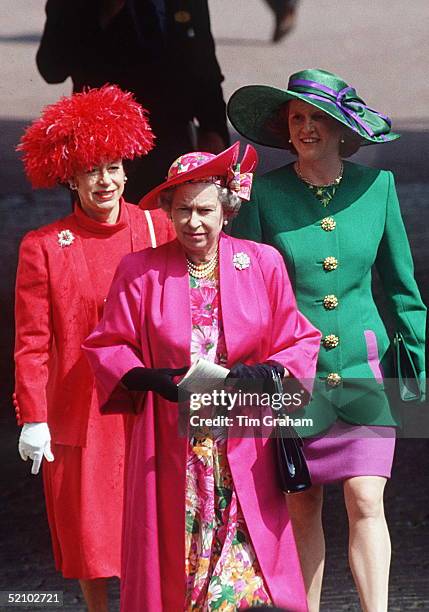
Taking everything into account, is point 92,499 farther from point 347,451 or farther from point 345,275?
→ point 345,275

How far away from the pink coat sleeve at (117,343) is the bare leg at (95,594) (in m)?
0.79

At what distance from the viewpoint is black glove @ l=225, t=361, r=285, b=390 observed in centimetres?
500

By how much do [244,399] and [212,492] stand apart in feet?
0.93

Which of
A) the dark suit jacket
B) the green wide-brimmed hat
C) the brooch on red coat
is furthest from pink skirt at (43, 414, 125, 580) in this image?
the dark suit jacket

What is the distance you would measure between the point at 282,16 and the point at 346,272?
53.2 inches

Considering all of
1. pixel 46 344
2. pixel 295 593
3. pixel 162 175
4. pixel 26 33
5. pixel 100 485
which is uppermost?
pixel 26 33

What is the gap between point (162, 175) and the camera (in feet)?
21.2

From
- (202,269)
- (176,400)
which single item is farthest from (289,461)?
(202,269)

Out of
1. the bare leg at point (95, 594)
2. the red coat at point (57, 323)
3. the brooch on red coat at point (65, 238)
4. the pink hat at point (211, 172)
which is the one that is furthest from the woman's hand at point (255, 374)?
the bare leg at point (95, 594)

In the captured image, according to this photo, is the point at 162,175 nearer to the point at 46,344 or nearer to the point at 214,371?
the point at 46,344

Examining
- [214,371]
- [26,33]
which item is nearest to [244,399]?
[214,371]

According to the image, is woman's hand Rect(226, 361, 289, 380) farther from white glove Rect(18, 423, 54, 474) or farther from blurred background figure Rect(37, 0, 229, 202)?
blurred background figure Rect(37, 0, 229, 202)

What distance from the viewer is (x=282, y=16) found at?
256 inches

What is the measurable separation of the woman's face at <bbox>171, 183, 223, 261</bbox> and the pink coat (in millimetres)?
75
